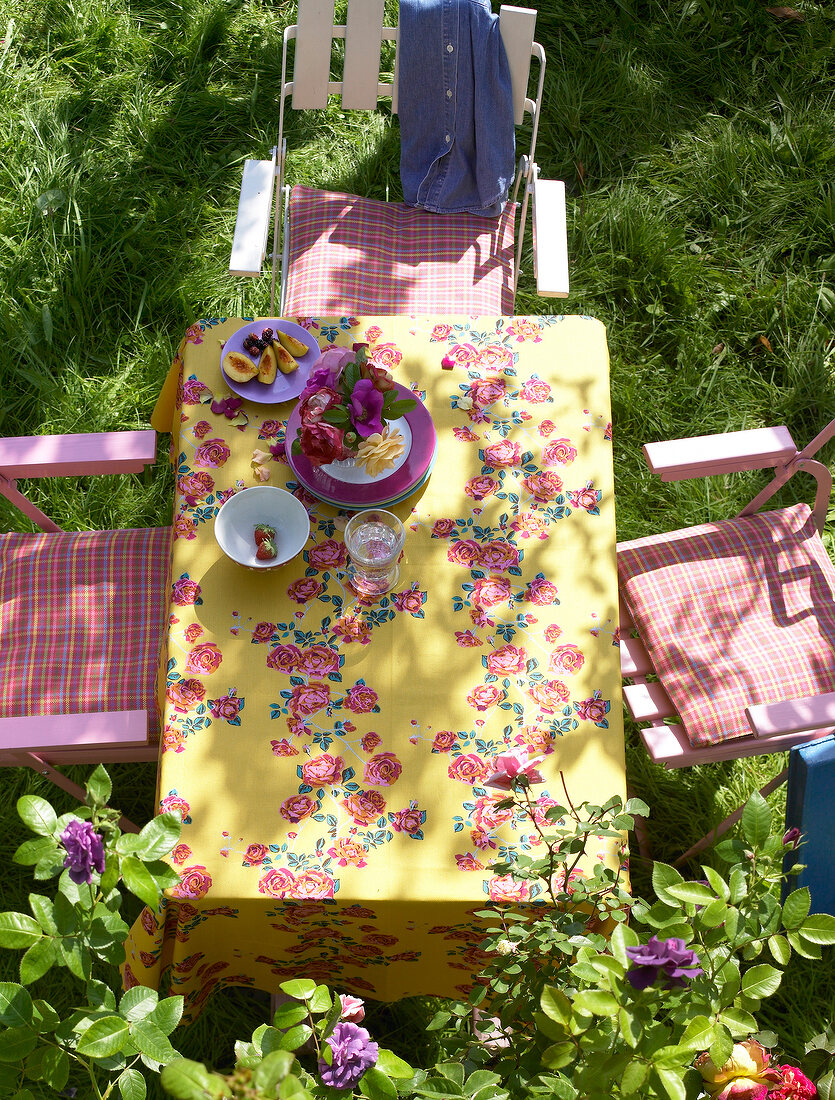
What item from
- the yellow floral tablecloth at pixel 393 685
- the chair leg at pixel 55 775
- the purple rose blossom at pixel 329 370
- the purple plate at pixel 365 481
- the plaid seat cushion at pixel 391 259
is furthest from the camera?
the plaid seat cushion at pixel 391 259

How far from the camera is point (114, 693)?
243 centimetres

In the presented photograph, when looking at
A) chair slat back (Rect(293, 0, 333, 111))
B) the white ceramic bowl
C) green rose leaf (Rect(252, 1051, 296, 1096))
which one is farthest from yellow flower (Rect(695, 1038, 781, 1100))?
chair slat back (Rect(293, 0, 333, 111))

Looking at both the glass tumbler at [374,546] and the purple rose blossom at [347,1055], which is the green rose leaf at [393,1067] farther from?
the glass tumbler at [374,546]

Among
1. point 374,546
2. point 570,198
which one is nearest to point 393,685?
point 374,546

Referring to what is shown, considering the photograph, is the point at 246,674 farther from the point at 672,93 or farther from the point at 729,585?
the point at 672,93

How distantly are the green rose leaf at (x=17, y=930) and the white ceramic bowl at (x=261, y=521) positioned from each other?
101cm

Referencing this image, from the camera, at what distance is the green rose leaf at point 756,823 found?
1.34 m

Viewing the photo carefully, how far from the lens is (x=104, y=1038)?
1.21 metres

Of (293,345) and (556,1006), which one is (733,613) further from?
(556,1006)

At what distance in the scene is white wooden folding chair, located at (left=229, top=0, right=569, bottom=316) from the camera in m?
2.86

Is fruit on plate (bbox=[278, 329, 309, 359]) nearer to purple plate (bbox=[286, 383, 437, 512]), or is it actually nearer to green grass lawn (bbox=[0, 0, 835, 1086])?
purple plate (bbox=[286, 383, 437, 512])

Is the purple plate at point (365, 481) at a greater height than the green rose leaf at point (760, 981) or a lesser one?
greater

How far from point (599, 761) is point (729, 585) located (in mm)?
857

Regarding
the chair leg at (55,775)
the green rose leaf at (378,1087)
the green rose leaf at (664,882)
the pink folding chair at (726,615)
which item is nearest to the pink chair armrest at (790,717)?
the pink folding chair at (726,615)
